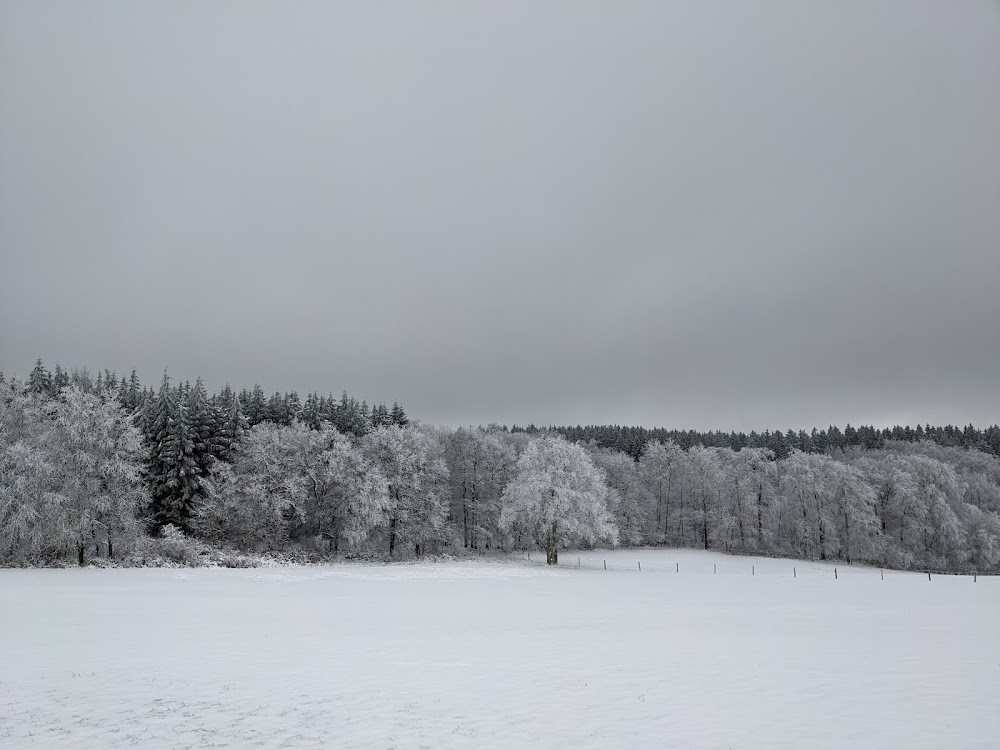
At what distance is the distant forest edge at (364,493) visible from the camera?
5141 centimetres

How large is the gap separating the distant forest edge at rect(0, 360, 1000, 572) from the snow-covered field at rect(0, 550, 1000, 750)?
58.2 feet

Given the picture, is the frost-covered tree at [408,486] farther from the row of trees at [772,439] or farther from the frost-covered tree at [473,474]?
the row of trees at [772,439]

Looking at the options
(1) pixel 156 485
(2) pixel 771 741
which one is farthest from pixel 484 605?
(1) pixel 156 485

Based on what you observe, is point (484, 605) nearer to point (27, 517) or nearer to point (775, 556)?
point (27, 517)

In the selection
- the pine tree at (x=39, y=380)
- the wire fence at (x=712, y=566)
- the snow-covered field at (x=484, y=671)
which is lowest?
the wire fence at (x=712, y=566)

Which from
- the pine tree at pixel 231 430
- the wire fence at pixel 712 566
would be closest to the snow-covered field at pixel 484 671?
the wire fence at pixel 712 566

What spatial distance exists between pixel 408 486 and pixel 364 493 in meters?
9.33

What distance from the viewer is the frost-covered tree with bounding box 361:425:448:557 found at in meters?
74.1

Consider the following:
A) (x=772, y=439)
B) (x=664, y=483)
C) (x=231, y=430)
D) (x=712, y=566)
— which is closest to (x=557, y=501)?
(x=712, y=566)

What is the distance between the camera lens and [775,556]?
8512 cm

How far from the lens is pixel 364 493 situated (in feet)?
220

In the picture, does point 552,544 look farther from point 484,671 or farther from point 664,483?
point 664,483

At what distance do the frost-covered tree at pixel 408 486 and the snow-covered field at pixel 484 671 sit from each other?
123 feet

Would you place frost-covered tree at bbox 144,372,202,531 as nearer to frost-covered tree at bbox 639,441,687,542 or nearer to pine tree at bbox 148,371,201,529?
pine tree at bbox 148,371,201,529
